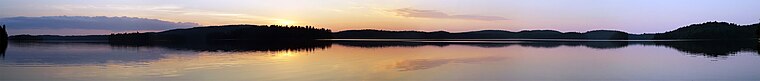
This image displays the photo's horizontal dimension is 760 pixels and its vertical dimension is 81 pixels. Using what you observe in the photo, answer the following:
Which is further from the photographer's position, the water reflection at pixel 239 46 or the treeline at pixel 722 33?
the treeline at pixel 722 33

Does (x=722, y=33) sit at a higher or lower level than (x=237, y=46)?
higher

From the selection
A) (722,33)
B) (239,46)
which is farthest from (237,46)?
(722,33)

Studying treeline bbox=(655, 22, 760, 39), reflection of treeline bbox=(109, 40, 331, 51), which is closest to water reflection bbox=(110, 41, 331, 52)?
reflection of treeline bbox=(109, 40, 331, 51)

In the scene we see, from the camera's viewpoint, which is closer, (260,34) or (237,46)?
(237,46)

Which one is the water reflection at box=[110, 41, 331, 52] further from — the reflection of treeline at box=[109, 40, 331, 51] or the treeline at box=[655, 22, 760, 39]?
the treeline at box=[655, 22, 760, 39]

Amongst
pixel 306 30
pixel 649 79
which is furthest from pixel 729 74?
pixel 306 30

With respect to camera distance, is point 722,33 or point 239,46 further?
point 722,33

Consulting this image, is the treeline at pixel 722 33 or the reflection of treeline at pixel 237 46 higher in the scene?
the treeline at pixel 722 33

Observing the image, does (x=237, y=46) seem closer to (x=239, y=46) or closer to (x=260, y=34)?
(x=239, y=46)

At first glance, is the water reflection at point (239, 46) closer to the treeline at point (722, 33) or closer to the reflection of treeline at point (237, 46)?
the reflection of treeline at point (237, 46)

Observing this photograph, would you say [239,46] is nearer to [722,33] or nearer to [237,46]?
[237,46]

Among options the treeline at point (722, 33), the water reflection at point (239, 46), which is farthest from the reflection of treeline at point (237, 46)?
the treeline at point (722, 33)

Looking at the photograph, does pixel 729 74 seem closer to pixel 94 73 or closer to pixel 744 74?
pixel 744 74

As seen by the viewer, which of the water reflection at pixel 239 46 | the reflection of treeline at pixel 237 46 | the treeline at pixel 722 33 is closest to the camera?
the water reflection at pixel 239 46
